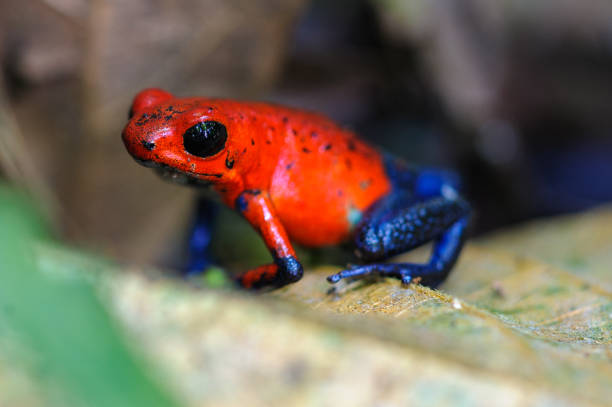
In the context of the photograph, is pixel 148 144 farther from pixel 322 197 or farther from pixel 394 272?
pixel 394 272

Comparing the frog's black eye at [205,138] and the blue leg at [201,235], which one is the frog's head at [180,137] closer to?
the frog's black eye at [205,138]

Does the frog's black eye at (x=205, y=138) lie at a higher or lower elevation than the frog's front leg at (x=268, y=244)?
higher

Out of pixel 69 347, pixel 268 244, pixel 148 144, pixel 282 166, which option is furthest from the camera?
pixel 282 166

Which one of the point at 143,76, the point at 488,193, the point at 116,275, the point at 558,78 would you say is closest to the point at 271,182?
the point at 143,76

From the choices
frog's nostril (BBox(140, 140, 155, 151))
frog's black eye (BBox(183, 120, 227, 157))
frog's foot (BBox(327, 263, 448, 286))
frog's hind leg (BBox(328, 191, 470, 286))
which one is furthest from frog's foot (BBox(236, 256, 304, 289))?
frog's nostril (BBox(140, 140, 155, 151))

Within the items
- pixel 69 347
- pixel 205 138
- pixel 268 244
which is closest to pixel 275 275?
pixel 268 244

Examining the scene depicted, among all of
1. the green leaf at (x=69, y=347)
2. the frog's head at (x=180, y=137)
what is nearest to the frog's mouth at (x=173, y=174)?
the frog's head at (x=180, y=137)

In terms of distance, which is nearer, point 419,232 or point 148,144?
point 148,144

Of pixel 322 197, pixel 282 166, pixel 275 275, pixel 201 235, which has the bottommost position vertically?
pixel 201 235

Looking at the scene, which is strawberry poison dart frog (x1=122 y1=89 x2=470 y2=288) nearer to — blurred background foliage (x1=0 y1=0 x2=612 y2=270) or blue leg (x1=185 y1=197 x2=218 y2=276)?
blue leg (x1=185 y1=197 x2=218 y2=276)
